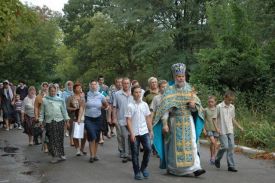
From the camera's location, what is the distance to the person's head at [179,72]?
34.0 feet

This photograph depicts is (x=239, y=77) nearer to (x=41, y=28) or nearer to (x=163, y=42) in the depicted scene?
(x=163, y=42)

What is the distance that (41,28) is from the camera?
43.4 meters

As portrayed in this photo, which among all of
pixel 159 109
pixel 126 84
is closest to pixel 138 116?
pixel 159 109

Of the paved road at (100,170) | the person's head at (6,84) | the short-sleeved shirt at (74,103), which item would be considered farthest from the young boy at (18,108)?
the short-sleeved shirt at (74,103)

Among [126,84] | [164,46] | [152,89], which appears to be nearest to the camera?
[126,84]

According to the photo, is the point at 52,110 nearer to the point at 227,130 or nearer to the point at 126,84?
the point at 126,84

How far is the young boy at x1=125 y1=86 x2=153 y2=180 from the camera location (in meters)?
10.2

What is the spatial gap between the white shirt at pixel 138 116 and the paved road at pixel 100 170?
0.87 m

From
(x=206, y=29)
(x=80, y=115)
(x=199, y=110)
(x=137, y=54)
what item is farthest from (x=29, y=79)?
(x=199, y=110)

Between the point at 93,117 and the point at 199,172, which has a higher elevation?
the point at 93,117

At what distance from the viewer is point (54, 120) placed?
501 inches

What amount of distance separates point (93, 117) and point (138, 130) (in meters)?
2.75

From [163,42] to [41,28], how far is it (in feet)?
36.4

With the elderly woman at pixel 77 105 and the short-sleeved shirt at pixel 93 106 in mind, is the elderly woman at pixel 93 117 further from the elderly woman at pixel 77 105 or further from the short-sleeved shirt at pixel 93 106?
the elderly woman at pixel 77 105
